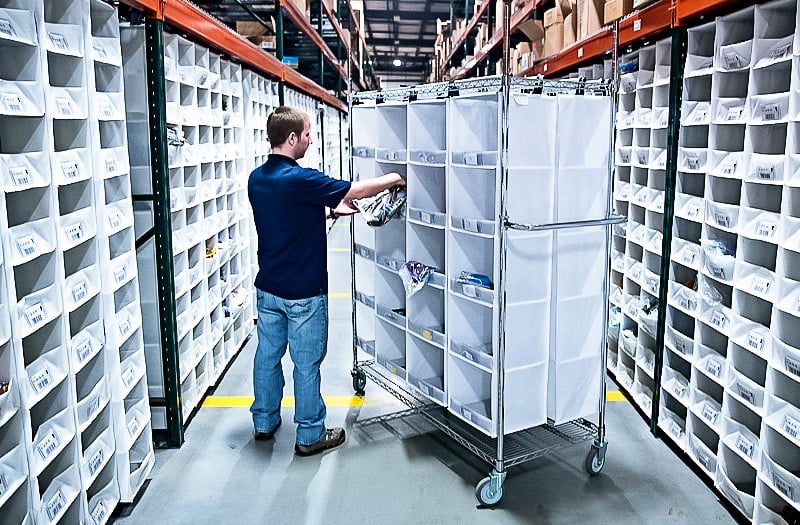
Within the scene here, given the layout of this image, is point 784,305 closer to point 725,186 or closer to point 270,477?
point 725,186

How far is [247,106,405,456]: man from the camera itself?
3850 mm

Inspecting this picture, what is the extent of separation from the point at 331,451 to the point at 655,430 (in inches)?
78.8

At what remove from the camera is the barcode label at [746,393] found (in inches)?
133

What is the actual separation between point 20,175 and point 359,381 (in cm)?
304

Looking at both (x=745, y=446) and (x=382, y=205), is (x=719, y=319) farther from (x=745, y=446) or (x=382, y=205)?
(x=382, y=205)

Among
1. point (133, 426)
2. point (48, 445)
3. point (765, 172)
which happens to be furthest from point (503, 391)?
point (48, 445)

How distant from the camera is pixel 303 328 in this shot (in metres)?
4.05

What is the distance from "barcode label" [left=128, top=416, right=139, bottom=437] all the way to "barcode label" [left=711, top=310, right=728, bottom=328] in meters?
3.04

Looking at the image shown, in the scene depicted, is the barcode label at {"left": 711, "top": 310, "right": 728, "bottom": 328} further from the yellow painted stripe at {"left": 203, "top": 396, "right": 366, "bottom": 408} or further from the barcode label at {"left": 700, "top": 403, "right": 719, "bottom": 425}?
the yellow painted stripe at {"left": 203, "top": 396, "right": 366, "bottom": 408}

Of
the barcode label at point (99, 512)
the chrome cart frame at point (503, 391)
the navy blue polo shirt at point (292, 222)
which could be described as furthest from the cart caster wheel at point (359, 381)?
the barcode label at point (99, 512)

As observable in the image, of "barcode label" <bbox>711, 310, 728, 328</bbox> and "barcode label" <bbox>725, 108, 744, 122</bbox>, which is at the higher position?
"barcode label" <bbox>725, 108, 744, 122</bbox>

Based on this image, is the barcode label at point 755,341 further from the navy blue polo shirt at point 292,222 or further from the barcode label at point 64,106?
the barcode label at point 64,106

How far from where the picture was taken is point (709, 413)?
3830mm

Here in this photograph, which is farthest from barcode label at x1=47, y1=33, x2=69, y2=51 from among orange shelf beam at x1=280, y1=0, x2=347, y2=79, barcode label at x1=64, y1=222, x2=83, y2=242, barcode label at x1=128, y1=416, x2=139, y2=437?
orange shelf beam at x1=280, y1=0, x2=347, y2=79
